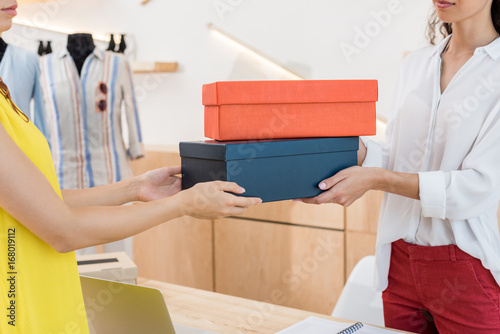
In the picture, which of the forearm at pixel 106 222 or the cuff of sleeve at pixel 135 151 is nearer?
the forearm at pixel 106 222

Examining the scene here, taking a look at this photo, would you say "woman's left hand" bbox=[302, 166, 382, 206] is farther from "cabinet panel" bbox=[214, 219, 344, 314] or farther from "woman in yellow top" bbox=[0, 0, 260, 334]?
"cabinet panel" bbox=[214, 219, 344, 314]

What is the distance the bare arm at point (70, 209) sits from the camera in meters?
0.83

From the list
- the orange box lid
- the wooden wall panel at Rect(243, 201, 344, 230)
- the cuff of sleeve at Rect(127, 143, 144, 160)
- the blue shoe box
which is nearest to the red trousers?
the blue shoe box

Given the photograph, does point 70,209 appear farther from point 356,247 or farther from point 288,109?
point 356,247

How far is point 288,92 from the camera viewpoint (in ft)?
4.02

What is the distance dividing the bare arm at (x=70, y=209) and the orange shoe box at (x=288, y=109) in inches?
6.9

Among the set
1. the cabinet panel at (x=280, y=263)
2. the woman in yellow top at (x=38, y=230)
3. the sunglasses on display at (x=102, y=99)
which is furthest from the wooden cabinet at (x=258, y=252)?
the woman in yellow top at (x=38, y=230)

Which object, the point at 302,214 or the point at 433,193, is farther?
the point at 302,214

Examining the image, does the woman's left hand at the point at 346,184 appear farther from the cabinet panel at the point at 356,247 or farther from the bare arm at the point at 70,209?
the cabinet panel at the point at 356,247

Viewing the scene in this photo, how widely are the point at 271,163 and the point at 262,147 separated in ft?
0.15

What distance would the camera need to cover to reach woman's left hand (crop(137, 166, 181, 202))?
4.34 ft

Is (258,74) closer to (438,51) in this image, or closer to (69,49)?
(69,49)

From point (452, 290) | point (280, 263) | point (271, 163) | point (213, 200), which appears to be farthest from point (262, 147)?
point (280, 263)

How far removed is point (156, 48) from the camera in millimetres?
3584
